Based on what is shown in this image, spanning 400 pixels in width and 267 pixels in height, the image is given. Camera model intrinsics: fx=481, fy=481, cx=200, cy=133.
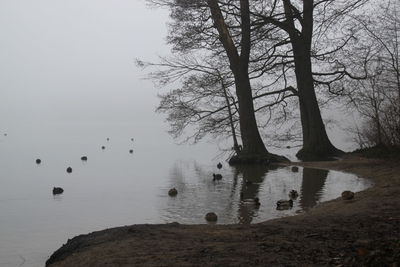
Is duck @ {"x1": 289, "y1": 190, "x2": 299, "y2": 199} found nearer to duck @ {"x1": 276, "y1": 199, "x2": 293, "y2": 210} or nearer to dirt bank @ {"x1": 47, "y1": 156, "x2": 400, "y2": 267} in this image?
duck @ {"x1": 276, "y1": 199, "x2": 293, "y2": 210}

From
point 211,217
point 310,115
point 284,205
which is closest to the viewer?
point 211,217

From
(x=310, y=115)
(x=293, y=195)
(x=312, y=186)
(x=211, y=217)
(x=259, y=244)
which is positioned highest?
(x=310, y=115)

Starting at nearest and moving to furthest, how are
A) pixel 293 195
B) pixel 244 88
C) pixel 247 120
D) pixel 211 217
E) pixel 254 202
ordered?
pixel 211 217, pixel 254 202, pixel 293 195, pixel 247 120, pixel 244 88

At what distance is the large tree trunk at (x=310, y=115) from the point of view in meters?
20.6

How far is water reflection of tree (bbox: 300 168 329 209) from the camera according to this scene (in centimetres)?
1009

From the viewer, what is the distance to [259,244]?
5.35m

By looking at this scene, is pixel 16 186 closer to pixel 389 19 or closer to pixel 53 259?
pixel 53 259

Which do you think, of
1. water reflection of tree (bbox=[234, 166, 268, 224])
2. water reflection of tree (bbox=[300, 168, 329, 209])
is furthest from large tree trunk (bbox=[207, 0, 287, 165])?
water reflection of tree (bbox=[300, 168, 329, 209])

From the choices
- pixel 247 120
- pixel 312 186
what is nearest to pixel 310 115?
pixel 247 120

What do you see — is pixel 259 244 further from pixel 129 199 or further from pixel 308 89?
pixel 308 89

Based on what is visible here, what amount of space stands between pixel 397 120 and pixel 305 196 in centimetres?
423

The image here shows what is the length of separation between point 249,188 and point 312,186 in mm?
1635

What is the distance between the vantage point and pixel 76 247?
20.2 feet

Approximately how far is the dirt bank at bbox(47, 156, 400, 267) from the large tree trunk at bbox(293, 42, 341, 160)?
1313 centimetres
